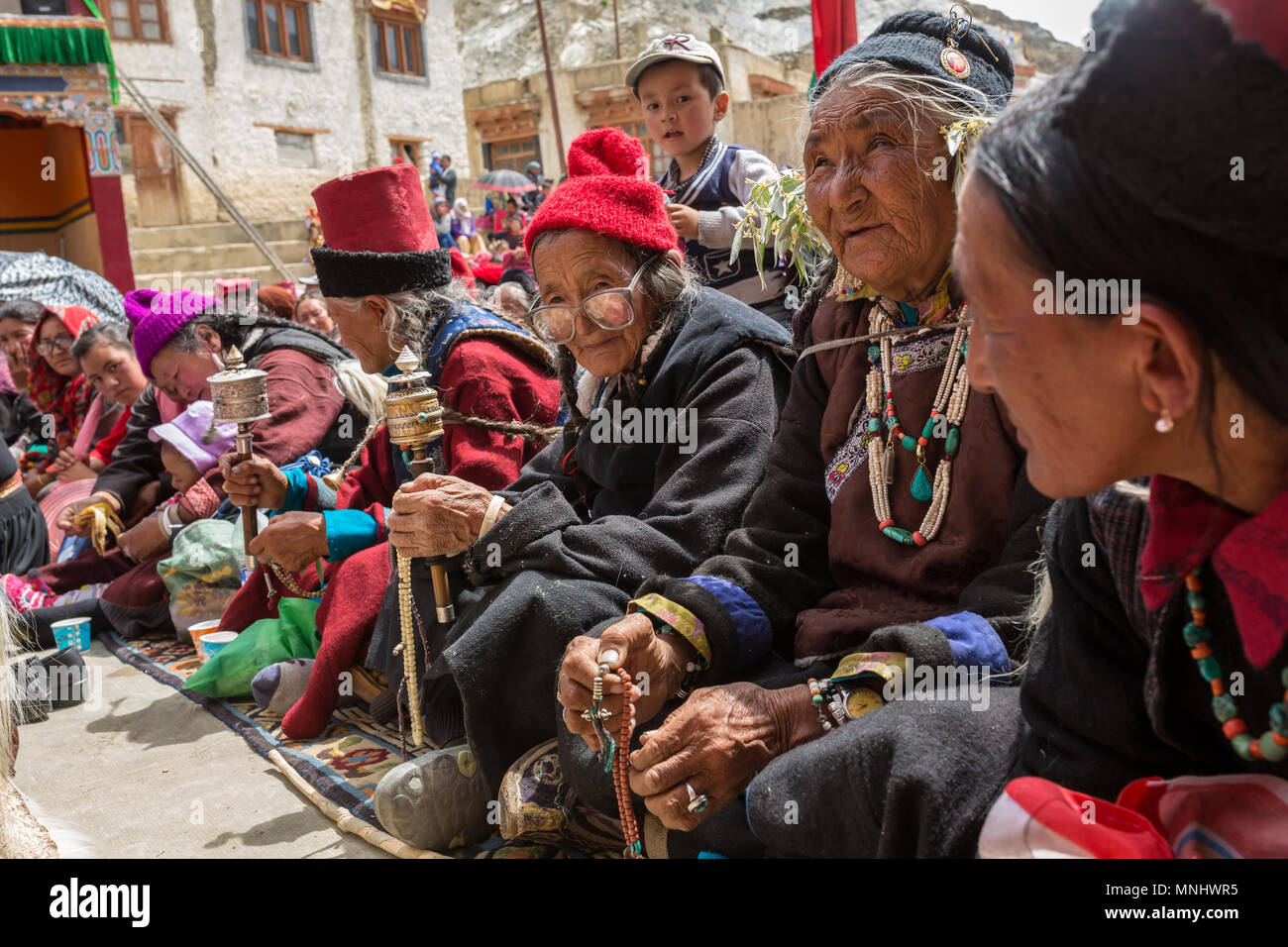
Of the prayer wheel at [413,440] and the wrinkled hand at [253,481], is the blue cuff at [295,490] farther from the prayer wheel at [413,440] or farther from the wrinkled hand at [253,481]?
the prayer wheel at [413,440]

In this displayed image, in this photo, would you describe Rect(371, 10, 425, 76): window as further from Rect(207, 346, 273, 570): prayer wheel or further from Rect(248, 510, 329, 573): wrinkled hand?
Rect(248, 510, 329, 573): wrinkled hand

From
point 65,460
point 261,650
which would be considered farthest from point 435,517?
point 65,460

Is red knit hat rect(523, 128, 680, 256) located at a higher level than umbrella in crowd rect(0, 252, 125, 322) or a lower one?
lower

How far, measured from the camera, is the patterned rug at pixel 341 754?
279 centimetres

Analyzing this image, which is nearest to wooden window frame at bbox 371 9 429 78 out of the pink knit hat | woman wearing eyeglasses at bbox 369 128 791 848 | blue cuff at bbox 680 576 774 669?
the pink knit hat

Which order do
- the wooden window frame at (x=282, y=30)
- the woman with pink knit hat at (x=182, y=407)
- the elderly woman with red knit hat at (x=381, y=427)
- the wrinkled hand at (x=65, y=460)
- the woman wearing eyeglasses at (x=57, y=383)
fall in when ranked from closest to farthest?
the elderly woman with red knit hat at (x=381, y=427), the woman with pink knit hat at (x=182, y=407), the wrinkled hand at (x=65, y=460), the woman wearing eyeglasses at (x=57, y=383), the wooden window frame at (x=282, y=30)

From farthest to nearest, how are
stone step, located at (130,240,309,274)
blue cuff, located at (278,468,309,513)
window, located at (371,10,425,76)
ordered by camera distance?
window, located at (371,10,425,76), stone step, located at (130,240,309,274), blue cuff, located at (278,468,309,513)

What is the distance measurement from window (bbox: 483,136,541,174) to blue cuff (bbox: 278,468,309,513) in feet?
102

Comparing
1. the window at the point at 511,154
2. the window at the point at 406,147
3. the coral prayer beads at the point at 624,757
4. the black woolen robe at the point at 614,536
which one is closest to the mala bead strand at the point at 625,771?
the coral prayer beads at the point at 624,757

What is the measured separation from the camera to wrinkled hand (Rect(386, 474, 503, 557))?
9.20 feet

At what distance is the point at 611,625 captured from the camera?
2.17 m

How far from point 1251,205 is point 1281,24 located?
→ 6.1 inches

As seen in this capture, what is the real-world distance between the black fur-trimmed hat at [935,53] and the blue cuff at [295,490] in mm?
2699
